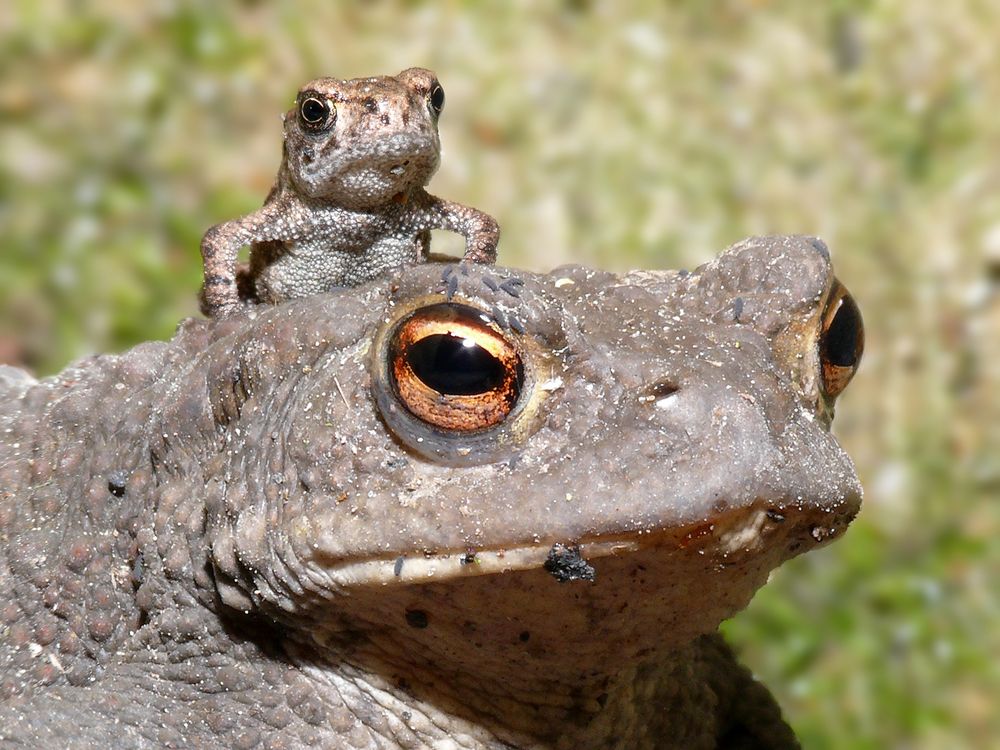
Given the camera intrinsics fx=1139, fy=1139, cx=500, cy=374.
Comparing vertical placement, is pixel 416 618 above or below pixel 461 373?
below

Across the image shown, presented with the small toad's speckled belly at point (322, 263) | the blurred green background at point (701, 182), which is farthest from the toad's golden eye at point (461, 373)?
the blurred green background at point (701, 182)

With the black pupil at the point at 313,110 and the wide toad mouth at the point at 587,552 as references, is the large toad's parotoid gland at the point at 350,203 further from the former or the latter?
the wide toad mouth at the point at 587,552

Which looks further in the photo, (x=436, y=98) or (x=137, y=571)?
(x=436, y=98)

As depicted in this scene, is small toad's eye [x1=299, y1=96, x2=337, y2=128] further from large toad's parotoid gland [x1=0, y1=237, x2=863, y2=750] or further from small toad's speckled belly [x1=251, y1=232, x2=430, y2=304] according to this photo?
large toad's parotoid gland [x1=0, y1=237, x2=863, y2=750]

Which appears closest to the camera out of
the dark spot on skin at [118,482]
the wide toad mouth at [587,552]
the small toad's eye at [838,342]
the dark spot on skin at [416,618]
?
the wide toad mouth at [587,552]

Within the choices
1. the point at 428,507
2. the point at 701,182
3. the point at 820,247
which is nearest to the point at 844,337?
the point at 820,247

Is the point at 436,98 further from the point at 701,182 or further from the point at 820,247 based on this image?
the point at 701,182
